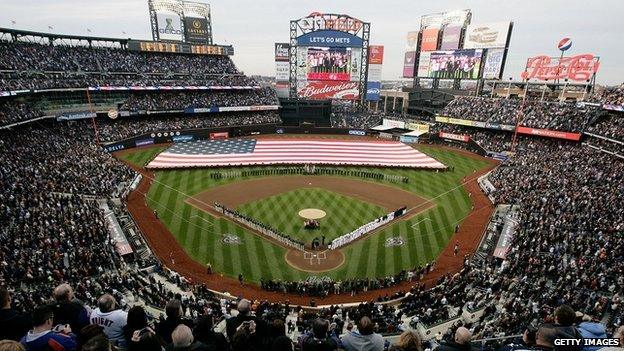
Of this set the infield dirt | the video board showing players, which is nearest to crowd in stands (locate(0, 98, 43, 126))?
the infield dirt

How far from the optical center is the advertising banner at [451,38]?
6531 cm

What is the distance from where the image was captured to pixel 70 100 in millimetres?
53219

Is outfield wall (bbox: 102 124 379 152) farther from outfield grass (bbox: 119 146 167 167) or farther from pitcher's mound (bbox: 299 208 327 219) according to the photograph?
pitcher's mound (bbox: 299 208 327 219)

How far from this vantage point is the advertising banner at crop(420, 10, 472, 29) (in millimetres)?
65062

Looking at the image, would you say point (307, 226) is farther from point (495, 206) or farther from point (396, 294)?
point (495, 206)

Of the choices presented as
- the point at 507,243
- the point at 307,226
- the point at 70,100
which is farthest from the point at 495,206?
the point at 70,100

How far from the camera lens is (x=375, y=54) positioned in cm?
7112

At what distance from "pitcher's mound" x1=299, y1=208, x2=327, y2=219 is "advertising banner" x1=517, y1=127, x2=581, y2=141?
37241 mm

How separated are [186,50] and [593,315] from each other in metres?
71.6

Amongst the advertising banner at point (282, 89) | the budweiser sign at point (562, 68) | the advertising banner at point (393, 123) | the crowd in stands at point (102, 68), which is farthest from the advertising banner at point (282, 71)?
the budweiser sign at point (562, 68)

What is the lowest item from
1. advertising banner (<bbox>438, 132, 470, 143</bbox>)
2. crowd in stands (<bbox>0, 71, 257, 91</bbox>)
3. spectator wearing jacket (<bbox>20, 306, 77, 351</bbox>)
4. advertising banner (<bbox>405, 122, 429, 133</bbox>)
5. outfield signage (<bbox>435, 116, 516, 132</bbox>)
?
advertising banner (<bbox>438, 132, 470, 143</bbox>)

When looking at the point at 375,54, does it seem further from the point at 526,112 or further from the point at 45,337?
the point at 45,337

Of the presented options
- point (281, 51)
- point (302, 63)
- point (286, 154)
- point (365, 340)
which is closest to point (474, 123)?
point (302, 63)

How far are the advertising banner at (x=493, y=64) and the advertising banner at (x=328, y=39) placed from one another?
21987 millimetres
